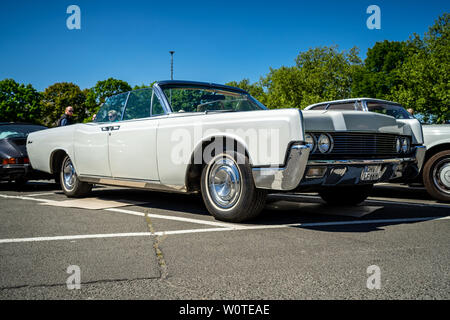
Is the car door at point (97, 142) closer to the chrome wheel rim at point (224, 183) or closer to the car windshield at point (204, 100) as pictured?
the car windshield at point (204, 100)

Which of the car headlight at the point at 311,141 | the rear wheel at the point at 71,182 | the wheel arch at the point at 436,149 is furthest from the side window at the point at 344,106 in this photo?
the rear wheel at the point at 71,182

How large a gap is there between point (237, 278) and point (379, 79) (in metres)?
47.3

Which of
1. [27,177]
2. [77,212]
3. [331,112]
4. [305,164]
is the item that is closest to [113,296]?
[305,164]

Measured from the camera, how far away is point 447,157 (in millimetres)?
5863

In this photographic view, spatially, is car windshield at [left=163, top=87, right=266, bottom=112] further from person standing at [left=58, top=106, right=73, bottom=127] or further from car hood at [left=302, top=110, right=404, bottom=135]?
person standing at [left=58, top=106, right=73, bottom=127]

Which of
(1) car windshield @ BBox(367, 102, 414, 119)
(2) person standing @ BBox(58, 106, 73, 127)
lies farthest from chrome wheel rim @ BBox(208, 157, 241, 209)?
(2) person standing @ BBox(58, 106, 73, 127)

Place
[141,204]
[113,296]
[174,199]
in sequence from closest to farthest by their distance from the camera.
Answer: [113,296] < [141,204] < [174,199]

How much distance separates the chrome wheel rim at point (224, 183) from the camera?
156 inches

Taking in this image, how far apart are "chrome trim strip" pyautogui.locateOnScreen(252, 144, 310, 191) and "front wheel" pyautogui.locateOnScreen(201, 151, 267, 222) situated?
308 mm

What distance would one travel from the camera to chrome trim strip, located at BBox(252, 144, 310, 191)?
340 centimetres

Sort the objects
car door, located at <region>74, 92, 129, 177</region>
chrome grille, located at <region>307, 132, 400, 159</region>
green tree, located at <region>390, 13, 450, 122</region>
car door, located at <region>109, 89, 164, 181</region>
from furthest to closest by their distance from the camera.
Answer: green tree, located at <region>390, 13, 450, 122</region>, car door, located at <region>74, 92, 129, 177</region>, car door, located at <region>109, 89, 164, 181</region>, chrome grille, located at <region>307, 132, 400, 159</region>

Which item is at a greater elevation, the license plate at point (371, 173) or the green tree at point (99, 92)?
the green tree at point (99, 92)
